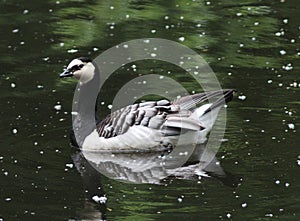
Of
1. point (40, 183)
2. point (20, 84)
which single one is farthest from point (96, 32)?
point (40, 183)

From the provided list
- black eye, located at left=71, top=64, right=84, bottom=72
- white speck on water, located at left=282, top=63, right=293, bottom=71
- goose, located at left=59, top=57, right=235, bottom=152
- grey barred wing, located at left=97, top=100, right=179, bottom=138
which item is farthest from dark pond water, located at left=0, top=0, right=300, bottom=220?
black eye, located at left=71, top=64, right=84, bottom=72

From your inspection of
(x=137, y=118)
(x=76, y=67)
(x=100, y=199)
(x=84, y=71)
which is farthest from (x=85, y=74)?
(x=100, y=199)

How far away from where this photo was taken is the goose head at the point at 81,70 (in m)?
11.3

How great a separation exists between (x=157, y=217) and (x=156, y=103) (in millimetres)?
2595

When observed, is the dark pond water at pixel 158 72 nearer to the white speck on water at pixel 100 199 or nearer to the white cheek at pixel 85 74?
the white speck on water at pixel 100 199

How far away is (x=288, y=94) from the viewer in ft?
40.1

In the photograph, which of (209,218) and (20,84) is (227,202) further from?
(20,84)

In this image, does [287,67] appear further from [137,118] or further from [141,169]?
[141,169]

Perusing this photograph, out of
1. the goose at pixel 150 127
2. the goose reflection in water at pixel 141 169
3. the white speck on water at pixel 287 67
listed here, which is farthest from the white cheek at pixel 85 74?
the white speck on water at pixel 287 67

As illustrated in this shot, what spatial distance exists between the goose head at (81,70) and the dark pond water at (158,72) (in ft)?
2.42

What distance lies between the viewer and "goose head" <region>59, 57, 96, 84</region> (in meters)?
11.3

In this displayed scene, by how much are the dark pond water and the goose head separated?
2.42 feet

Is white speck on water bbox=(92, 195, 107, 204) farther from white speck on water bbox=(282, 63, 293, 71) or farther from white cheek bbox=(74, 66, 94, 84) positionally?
white speck on water bbox=(282, 63, 293, 71)

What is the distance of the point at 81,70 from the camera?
11.3m
